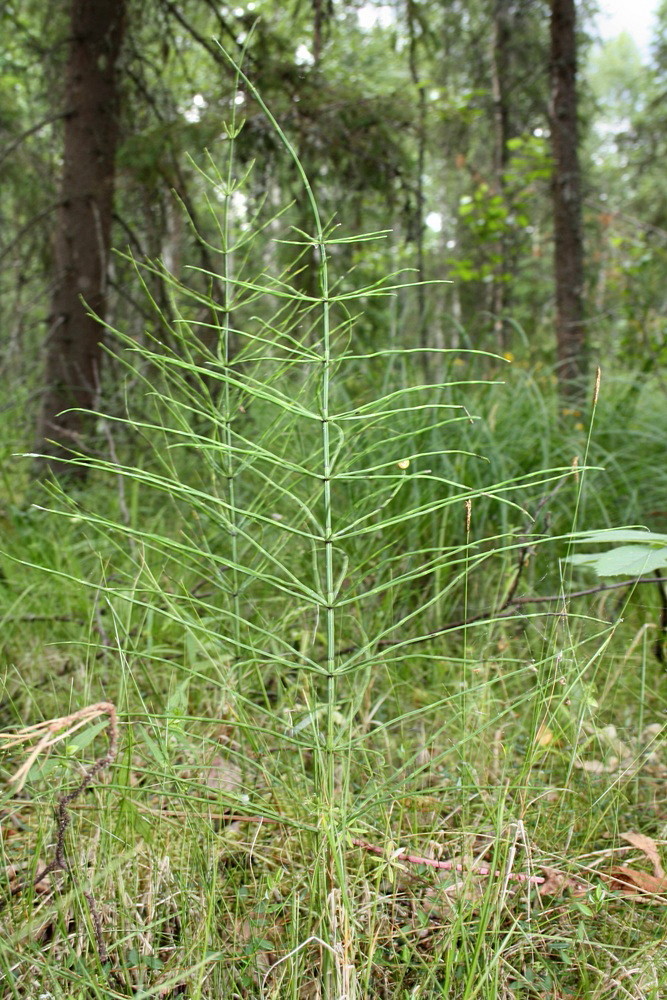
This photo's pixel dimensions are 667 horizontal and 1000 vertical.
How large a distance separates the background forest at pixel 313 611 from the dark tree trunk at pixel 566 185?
0.10ft

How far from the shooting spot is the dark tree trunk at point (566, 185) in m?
5.57

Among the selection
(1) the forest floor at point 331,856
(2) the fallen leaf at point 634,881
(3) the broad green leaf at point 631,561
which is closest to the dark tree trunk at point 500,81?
(3) the broad green leaf at point 631,561

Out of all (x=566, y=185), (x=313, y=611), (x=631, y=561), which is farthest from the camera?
(x=566, y=185)

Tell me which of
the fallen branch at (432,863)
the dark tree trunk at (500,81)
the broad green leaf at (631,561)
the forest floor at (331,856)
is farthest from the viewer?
the dark tree trunk at (500,81)

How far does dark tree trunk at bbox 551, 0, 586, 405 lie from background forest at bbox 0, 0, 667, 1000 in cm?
3

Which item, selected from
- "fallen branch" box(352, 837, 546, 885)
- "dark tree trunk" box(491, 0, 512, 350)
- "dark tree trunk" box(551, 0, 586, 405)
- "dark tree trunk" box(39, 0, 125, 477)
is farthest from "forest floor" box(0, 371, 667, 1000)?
"dark tree trunk" box(491, 0, 512, 350)

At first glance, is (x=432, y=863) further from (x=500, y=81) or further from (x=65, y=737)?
(x=500, y=81)

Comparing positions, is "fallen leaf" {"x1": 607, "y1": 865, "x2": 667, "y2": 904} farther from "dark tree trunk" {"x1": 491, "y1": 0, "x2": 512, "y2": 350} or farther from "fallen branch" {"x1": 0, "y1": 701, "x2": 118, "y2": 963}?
Result: "dark tree trunk" {"x1": 491, "y1": 0, "x2": 512, "y2": 350}

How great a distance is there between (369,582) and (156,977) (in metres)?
1.59

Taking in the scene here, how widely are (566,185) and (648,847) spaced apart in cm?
549

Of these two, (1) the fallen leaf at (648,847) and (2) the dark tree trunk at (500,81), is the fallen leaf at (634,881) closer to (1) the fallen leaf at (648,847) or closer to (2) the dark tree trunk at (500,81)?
(1) the fallen leaf at (648,847)

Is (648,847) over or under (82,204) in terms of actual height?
under

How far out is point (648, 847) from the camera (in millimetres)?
1283

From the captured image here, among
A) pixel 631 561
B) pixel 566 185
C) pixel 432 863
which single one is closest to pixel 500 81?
pixel 566 185
